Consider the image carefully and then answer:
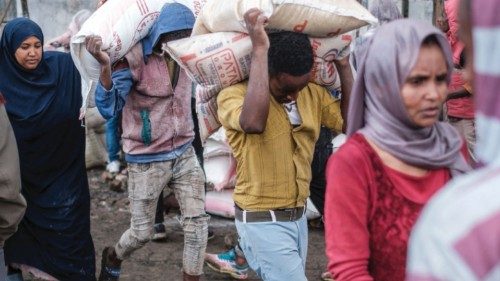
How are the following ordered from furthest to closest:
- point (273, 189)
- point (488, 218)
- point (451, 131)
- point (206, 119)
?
point (206, 119), point (273, 189), point (451, 131), point (488, 218)

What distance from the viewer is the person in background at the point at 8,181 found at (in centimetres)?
405

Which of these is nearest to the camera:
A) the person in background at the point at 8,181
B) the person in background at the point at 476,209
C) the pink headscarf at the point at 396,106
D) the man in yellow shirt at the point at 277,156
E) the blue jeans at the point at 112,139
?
the person in background at the point at 476,209

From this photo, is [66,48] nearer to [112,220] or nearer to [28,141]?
[112,220]

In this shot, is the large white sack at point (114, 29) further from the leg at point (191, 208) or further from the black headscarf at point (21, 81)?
the leg at point (191, 208)

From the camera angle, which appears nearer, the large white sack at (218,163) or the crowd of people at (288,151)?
the crowd of people at (288,151)

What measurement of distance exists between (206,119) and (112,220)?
3160mm

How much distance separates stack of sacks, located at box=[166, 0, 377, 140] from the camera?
3684 mm

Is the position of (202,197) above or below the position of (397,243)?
below

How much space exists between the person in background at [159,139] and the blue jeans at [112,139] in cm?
290

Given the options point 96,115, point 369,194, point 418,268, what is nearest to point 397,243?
point 369,194

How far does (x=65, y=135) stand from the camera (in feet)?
16.9

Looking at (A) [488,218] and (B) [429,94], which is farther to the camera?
(B) [429,94]

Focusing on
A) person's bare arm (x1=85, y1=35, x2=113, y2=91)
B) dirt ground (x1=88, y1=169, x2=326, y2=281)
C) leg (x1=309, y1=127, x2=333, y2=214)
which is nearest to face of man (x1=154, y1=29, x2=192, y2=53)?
person's bare arm (x1=85, y1=35, x2=113, y2=91)

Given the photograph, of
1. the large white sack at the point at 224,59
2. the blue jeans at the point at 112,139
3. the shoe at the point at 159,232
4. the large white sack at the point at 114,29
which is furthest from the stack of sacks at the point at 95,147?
the large white sack at the point at 224,59
